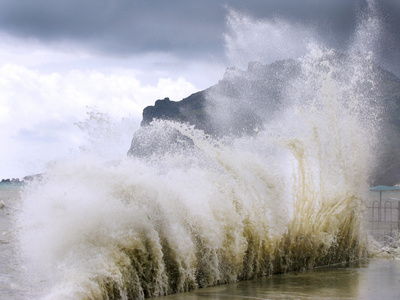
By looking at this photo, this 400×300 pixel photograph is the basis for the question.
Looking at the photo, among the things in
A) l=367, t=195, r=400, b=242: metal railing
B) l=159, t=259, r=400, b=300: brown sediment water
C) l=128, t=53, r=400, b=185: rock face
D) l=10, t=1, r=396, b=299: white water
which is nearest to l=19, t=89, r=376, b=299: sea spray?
l=10, t=1, r=396, b=299: white water

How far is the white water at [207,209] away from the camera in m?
7.79

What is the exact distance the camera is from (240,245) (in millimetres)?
9719

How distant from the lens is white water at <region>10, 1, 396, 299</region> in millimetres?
7793

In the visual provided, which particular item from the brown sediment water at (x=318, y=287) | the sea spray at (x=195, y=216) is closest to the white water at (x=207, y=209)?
the sea spray at (x=195, y=216)

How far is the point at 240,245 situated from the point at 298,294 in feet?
6.67

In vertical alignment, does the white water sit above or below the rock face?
below

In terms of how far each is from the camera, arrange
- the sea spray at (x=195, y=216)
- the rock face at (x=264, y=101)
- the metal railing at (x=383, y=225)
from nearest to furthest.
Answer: the sea spray at (x=195, y=216) → the metal railing at (x=383, y=225) → the rock face at (x=264, y=101)

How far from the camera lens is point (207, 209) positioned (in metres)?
9.52

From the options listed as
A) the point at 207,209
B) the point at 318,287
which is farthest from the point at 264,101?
the point at 318,287

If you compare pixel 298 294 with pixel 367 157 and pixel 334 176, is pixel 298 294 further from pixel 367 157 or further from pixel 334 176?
pixel 367 157

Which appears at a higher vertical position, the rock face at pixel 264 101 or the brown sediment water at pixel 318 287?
the rock face at pixel 264 101

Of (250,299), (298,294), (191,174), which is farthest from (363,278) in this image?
(191,174)

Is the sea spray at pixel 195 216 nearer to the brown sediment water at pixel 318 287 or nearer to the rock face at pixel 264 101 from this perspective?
the brown sediment water at pixel 318 287

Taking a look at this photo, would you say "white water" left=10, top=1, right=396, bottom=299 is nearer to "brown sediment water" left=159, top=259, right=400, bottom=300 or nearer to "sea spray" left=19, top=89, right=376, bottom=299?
"sea spray" left=19, top=89, right=376, bottom=299
